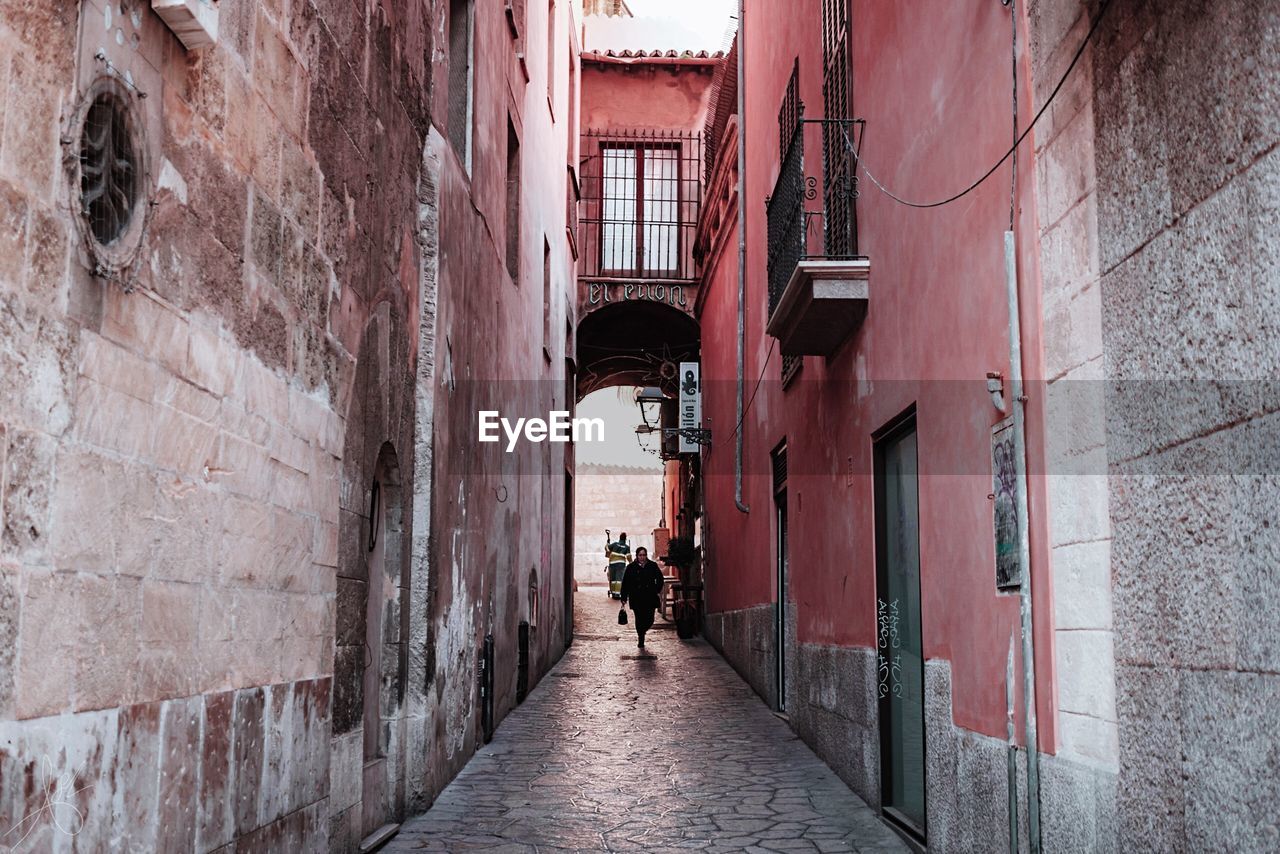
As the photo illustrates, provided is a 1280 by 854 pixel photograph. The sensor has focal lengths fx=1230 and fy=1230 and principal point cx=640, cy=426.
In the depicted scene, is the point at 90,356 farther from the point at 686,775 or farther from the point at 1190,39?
the point at 686,775

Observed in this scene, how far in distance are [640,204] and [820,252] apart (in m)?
14.3

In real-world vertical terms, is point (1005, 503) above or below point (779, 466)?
below

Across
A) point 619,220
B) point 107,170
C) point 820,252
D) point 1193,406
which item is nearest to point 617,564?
point 619,220

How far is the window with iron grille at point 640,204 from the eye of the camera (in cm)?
2308

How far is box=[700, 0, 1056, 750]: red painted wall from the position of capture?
204 inches

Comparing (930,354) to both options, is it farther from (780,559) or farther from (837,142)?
(780,559)

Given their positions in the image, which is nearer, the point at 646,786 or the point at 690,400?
the point at 646,786

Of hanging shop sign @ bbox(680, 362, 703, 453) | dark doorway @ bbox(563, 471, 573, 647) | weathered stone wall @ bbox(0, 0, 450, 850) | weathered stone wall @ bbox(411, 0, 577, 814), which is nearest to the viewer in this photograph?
weathered stone wall @ bbox(0, 0, 450, 850)

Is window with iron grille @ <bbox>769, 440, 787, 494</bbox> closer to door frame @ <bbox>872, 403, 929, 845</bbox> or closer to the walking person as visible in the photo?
door frame @ <bbox>872, 403, 929, 845</bbox>

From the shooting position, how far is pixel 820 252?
937cm

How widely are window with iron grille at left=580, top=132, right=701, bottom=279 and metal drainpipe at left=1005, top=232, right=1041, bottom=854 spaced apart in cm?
1815

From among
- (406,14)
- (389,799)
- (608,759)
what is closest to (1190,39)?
(406,14)

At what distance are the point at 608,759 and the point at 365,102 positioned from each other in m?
5.51

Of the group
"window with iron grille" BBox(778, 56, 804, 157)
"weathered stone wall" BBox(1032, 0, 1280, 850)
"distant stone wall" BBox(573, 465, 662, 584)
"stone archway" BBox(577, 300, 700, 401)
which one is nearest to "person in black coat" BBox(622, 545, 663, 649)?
"stone archway" BBox(577, 300, 700, 401)
